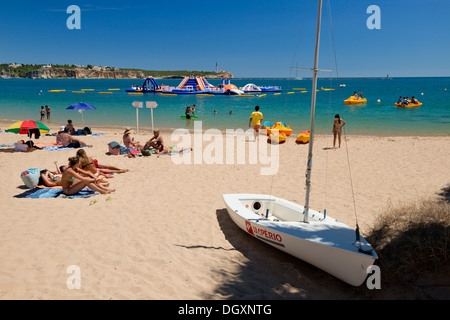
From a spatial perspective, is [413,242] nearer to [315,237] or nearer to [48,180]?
[315,237]

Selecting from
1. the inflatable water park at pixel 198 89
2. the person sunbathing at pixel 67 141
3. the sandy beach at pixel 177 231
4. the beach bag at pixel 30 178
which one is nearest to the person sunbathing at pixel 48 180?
the beach bag at pixel 30 178

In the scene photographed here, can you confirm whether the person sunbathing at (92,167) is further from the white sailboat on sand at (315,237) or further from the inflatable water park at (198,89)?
the inflatable water park at (198,89)

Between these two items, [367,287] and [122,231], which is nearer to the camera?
[367,287]

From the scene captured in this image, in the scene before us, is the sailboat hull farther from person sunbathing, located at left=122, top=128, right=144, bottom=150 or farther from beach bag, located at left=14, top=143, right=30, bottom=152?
beach bag, located at left=14, top=143, right=30, bottom=152

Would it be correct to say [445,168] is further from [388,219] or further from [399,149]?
[388,219]

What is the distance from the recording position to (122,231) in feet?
18.9

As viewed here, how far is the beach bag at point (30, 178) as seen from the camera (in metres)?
7.88

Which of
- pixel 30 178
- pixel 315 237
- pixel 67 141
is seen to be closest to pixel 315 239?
pixel 315 237

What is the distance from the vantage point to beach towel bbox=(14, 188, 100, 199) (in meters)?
7.38

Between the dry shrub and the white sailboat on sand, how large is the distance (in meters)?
0.62

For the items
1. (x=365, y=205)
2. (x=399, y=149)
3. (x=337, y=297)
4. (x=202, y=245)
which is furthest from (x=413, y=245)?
(x=399, y=149)

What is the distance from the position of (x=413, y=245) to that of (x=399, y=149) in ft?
32.7

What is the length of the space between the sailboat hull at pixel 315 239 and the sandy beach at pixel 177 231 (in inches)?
11.8

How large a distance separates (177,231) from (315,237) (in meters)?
2.61
